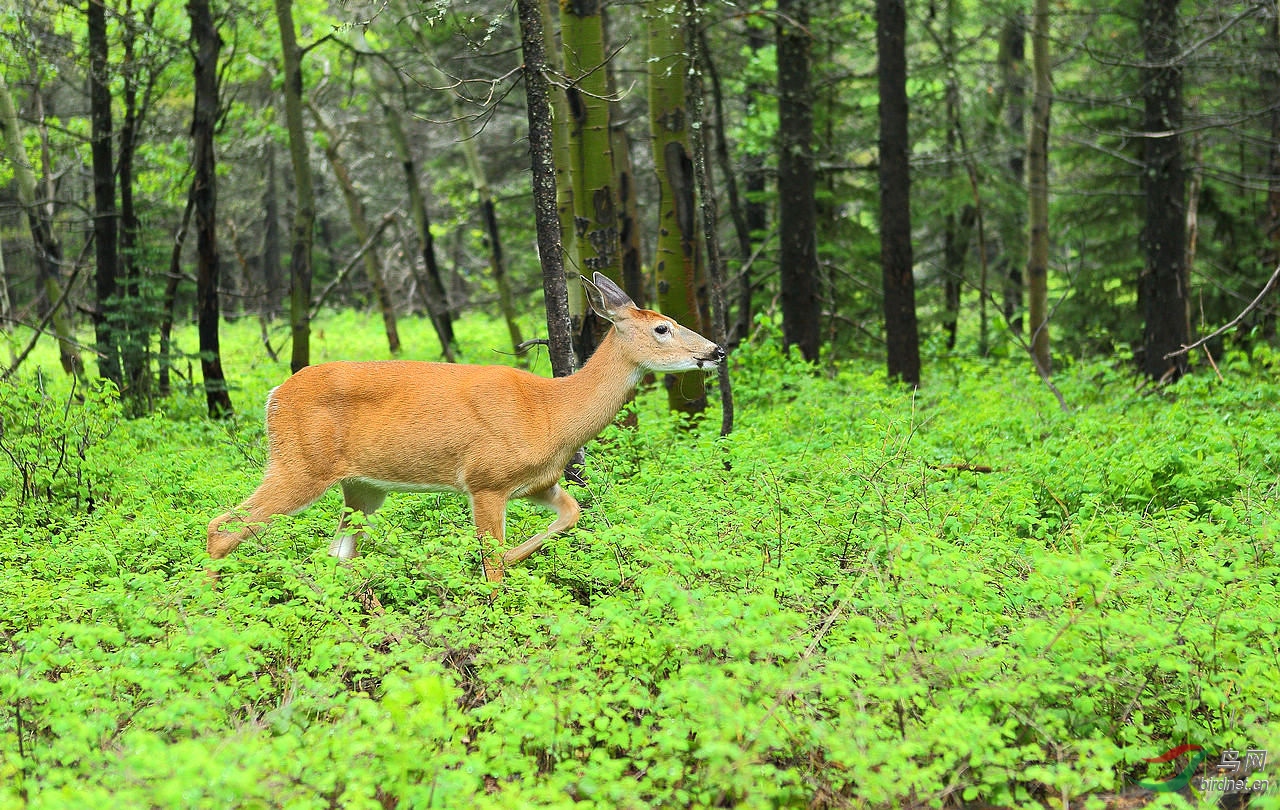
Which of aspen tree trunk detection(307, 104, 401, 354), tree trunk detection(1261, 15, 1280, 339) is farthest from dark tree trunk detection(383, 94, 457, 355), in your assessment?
tree trunk detection(1261, 15, 1280, 339)

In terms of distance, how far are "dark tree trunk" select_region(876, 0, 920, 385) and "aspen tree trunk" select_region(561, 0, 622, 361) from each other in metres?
5.75

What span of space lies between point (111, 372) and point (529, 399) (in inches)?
344

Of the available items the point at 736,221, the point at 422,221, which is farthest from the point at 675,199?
the point at 422,221

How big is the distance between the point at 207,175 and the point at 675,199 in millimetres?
6008

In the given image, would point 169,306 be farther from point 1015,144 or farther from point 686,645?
point 1015,144

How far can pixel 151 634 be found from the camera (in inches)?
185

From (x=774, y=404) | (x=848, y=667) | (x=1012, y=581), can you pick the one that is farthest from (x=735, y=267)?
(x=848, y=667)

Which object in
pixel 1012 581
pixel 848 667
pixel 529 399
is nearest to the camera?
pixel 848 667

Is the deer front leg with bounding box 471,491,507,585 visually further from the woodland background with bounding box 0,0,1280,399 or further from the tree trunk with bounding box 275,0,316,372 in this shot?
the tree trunk with bounding box 275,0,316,372

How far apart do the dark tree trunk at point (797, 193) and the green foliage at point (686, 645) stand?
7127 millimetres

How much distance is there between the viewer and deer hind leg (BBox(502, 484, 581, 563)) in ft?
21.2

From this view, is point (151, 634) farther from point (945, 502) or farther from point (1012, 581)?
point (945, 502)

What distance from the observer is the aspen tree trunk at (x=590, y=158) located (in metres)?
9.52

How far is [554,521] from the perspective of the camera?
23.5 ft
